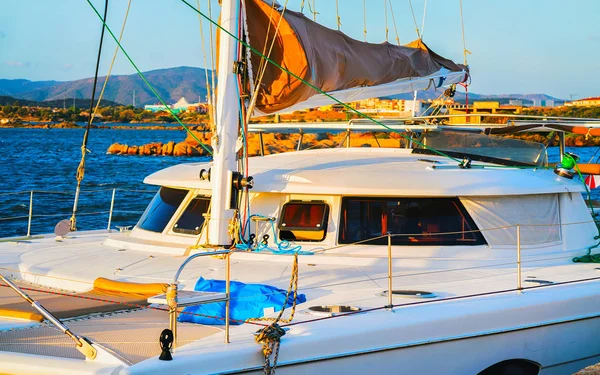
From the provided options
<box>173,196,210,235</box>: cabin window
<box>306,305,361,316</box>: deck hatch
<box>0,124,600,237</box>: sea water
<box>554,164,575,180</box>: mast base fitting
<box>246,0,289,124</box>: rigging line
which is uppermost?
<box>246,0,289,124</box>: rigging line

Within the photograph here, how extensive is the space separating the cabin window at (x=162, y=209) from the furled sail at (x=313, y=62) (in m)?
1.77

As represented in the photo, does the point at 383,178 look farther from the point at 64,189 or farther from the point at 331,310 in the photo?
the point at 64,189

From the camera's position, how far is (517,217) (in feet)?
33.9

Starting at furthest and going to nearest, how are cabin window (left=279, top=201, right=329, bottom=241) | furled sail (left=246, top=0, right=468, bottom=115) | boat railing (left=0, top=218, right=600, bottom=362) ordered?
cabin window (left=279, top=201, right=329, bottom=241), furled sail (left=246, top=0, right=468, bottom=115), boat railing (left=0, top=218, right=600, bottom=362)

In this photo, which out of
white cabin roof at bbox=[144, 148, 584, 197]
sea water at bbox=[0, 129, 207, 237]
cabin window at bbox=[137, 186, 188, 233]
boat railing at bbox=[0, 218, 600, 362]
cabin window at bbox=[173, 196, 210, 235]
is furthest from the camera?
sea water at bbox=[0, 129, 207, 237]

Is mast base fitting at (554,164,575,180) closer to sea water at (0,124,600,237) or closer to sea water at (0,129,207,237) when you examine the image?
sea water at (0,124,600,237)

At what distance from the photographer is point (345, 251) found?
9.88 m

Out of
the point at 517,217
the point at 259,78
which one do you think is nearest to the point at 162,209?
the point at 259,78

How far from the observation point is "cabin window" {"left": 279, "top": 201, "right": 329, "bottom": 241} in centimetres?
1007

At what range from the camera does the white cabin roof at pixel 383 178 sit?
990 centimetres

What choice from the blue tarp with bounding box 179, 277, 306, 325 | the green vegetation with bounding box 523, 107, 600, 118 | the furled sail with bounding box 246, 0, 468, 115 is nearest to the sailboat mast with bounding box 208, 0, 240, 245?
the furled sail with bounding box 246, 0, 468, 115

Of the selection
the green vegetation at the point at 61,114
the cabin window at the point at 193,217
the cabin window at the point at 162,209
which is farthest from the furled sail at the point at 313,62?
the green vegetation at the point at 61,114

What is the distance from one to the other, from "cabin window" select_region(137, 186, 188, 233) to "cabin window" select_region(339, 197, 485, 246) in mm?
2358

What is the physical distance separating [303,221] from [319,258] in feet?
1.97
